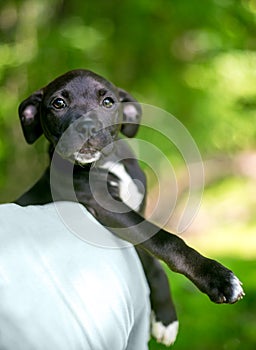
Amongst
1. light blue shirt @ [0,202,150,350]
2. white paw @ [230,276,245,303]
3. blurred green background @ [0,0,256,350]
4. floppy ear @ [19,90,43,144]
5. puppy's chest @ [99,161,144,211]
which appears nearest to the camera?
light blue shirt @ [0,202,150,350]

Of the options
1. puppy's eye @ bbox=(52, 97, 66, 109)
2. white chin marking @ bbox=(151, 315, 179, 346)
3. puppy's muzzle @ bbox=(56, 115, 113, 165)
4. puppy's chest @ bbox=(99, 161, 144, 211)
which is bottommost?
white chin marking @ bbox=(151, 315, 179, 346)

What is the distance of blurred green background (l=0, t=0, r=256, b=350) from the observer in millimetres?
2705

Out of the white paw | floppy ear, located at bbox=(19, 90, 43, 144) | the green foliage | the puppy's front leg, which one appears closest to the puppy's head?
floppy ear, located at bbox=(19, 90, 43, 144)

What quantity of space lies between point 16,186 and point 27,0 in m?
0.80

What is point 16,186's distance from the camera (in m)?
3.32

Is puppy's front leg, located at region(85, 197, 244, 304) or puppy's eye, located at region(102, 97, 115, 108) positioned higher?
puppy's eye, located at region(102, 97, 115, 108)

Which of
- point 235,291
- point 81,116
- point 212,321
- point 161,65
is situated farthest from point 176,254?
point 161,65

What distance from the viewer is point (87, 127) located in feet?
5.58

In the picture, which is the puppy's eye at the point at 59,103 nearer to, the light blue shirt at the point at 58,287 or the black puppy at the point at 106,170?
the black puppy at the point at 106,170

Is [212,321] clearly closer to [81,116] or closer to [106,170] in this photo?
[106,170]

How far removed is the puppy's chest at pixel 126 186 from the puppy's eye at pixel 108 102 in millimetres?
142

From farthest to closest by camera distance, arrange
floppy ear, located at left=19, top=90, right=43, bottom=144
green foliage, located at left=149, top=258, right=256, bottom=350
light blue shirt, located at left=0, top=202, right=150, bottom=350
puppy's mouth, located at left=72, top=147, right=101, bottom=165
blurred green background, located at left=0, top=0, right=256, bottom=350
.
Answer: blurred green background, located at left=0, top=0, right=256, bottom=350, green foliage, located at left=149, top=258, right=256, bottom=350, floppy ear, located at left=19, top=90, right=43, bottom=144, puppy's mouth, located at left=72, top=147, right=101, bottom=165, light blue shirt, located at left=0, top=202, right=150, bottom=350

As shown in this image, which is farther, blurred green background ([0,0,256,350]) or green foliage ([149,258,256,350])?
blurred green background ([0,0,256,350])

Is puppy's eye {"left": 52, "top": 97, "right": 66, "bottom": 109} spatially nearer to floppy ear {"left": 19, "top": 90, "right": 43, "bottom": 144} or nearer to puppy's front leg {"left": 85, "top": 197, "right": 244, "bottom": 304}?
floppy ear {"left": 19, "top": 90, "right": 43, "bottom": 144}
